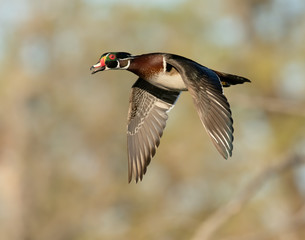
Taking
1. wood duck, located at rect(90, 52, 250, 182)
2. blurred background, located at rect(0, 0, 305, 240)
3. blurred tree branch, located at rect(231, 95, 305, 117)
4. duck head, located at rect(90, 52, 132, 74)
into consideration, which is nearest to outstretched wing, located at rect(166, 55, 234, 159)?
wood duck, located at rect(90, 52, 250, 182)

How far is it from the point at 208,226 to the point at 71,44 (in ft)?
50.0

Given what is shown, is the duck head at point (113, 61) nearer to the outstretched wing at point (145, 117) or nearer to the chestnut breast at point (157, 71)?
the chestnut breast at point (157, 71)

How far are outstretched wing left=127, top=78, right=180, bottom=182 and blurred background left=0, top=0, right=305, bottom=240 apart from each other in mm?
10393

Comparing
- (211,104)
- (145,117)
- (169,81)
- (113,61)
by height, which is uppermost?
(113,61)

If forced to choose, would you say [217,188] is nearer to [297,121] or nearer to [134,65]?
[297,121]

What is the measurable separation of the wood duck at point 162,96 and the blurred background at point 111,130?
10430mm

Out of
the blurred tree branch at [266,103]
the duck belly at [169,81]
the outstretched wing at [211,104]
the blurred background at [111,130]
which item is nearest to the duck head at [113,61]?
the duck belly at [169,81]

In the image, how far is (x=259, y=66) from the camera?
17609 mm

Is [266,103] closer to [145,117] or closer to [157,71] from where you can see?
[145,117]

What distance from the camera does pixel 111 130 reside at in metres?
25.4

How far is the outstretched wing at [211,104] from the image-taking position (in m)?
5.91

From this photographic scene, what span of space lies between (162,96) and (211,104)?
1.74 metres

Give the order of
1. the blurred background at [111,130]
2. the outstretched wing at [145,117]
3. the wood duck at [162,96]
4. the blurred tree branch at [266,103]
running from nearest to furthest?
1. the wood duck at [162,96]
2. the outstretched wing at [145,117]
3. the blurred tree branch at [266,103]
4. the blurred background at [111,130]

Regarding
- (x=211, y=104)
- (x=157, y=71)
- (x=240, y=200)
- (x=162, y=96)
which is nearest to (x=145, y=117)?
(x=162, y=96)
